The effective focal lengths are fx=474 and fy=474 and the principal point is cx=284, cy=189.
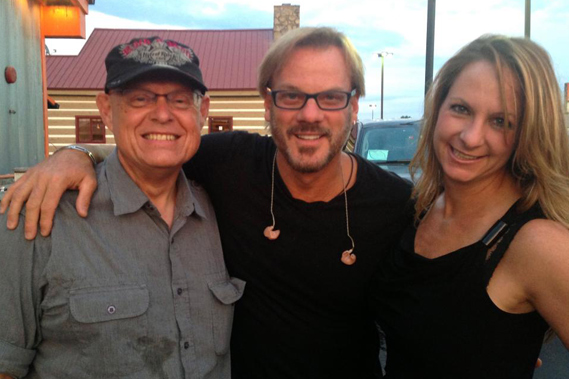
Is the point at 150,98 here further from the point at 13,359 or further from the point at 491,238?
the point at 491,238

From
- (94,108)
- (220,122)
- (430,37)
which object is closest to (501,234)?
(430,37)

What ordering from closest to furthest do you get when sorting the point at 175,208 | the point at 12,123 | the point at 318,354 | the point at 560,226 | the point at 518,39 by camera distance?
1. the point at 560,226
2. the point at 518,39
3. the point at 175,208
4. the point at 318,354
5. the point at 12,123

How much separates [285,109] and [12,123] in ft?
26.8

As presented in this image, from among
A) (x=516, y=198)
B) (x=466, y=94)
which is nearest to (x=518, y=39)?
(x=466, y=94)

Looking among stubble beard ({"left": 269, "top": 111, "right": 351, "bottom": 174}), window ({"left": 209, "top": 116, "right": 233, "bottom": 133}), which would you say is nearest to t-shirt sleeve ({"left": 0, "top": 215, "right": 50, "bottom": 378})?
stubble beard ({"left": 269, "top": 111, "right": 351, "bottom": 174})

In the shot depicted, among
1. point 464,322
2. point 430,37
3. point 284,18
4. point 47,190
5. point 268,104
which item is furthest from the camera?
point 284,18

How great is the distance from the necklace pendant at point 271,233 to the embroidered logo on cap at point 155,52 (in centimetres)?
97

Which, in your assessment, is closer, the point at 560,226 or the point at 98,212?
the point at 560,226

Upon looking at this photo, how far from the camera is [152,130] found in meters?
2.11

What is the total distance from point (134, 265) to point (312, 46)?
4.90 ft

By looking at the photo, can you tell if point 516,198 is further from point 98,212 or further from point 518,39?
point 98,212

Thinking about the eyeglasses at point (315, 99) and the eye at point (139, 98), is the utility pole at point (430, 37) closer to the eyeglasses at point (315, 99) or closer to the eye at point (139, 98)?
the eyeglasses at point (315, 99)

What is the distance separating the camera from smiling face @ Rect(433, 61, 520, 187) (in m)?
1.96

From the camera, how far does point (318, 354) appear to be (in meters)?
2.48
